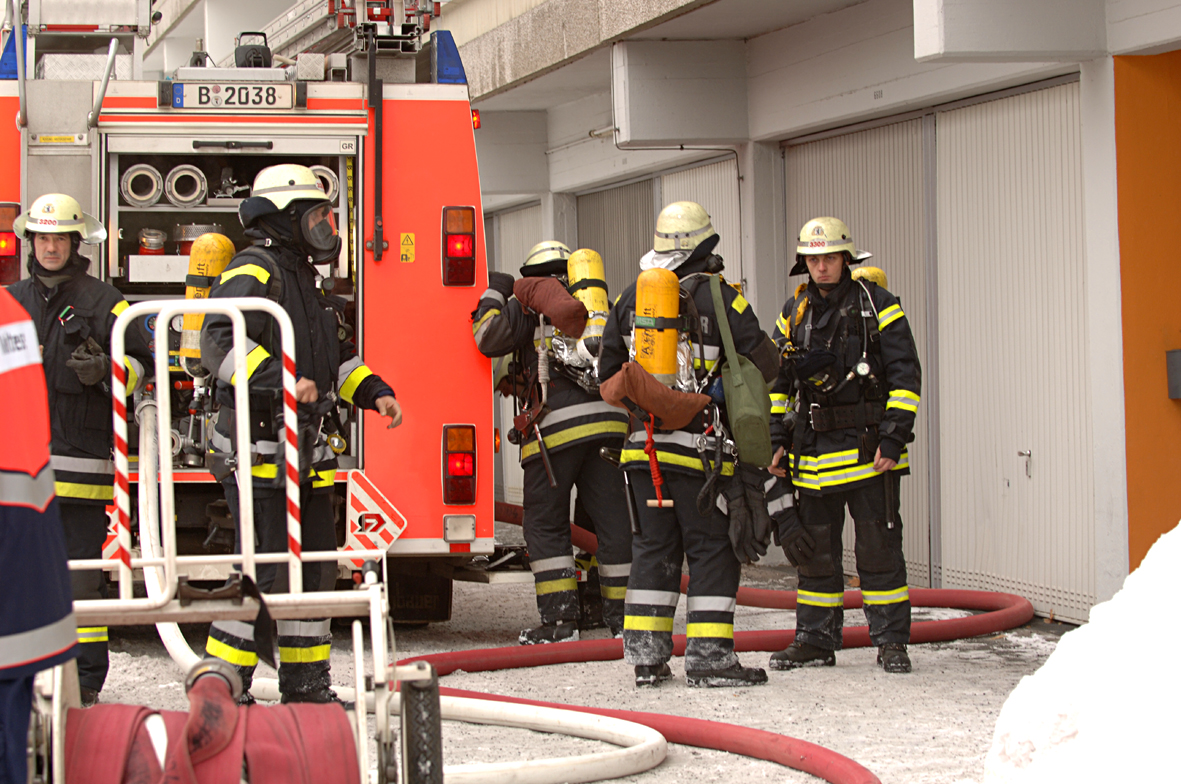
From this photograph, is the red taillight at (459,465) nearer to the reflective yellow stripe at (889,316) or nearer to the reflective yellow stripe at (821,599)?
the reflective yellow stripe at (821,599)

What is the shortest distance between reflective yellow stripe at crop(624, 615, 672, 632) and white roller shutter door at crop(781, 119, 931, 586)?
2.84 m

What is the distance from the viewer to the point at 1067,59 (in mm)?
6344

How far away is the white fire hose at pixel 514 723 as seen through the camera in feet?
13.1

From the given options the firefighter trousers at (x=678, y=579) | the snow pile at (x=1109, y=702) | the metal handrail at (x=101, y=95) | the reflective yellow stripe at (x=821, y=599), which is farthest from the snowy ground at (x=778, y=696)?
the metal handrail at (x=101, y=95)

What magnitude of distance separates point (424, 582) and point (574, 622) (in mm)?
774

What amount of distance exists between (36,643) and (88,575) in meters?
2.76

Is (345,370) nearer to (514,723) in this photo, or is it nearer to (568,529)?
(514,723)

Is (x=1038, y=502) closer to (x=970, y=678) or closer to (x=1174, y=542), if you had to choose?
(x=970, y=678)

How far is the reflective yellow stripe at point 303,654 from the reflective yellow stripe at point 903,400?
8.33ft

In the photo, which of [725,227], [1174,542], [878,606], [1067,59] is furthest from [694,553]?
[725,227]

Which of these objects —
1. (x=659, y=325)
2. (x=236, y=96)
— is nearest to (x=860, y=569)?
(x=659, y=325)

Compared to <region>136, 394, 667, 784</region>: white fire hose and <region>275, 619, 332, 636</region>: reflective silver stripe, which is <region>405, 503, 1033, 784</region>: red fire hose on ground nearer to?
<region>136, 394, 667, 784</region>: white fire hose

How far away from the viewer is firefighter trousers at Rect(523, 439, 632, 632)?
22.1 feet

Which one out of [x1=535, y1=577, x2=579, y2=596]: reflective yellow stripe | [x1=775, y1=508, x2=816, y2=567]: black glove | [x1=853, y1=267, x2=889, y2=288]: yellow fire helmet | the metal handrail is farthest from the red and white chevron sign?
[x1=853, y1=267, x2=889, y2=288]: yellow fire helmet
